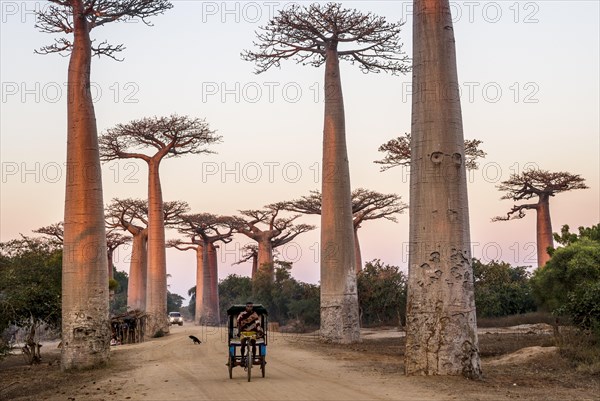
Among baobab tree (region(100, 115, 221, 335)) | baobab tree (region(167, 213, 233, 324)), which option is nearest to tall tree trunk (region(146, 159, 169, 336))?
baobab tree (region(100, 115, 221, 335))

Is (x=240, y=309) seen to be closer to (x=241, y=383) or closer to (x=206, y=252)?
(x=241, y=383)

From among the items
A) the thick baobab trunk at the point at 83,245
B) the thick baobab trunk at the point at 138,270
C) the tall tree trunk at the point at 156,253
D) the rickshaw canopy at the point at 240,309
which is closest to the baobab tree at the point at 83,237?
the thick baobab trunk at the point at 83,245

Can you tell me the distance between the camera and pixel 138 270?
1555 inches

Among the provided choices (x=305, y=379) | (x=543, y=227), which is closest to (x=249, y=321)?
(x=305, y=379)

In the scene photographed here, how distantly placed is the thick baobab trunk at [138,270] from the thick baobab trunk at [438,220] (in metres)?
27.5

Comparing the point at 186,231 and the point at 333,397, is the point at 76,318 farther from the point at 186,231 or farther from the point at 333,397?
the point at 186,231

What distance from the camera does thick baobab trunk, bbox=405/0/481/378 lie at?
432 inches

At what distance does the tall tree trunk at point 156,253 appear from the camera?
2706 cm

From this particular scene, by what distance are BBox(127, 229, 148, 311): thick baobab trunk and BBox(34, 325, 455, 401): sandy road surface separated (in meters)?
22.4

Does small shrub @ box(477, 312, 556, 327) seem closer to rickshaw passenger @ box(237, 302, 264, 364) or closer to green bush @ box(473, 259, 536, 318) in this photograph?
green bush @ box(473, 259, 536, 318)

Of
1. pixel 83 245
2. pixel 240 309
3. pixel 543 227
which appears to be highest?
pixel 543 227

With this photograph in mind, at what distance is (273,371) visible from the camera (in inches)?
480

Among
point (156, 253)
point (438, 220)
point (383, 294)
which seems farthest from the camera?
point (383, 294)

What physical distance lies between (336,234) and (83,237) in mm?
7533
